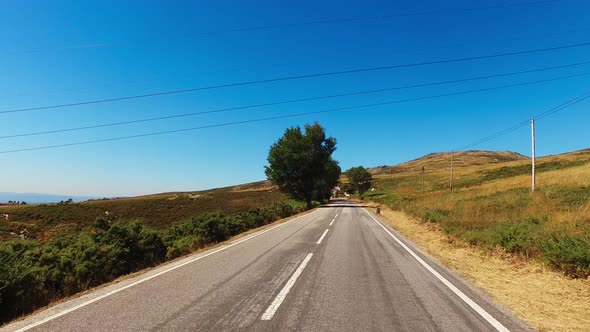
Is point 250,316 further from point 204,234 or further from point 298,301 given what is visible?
point 204,234

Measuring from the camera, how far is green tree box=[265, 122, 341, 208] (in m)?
46.6

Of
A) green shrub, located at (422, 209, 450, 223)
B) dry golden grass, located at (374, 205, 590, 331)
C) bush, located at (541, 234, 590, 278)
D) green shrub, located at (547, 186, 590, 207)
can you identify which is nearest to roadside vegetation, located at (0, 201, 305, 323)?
dry golden grass, located at (374, 205, 590, 331)

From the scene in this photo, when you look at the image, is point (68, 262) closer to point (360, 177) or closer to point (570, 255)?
point (570, 255)

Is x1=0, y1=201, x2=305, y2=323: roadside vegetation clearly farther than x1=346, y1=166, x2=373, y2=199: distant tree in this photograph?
No

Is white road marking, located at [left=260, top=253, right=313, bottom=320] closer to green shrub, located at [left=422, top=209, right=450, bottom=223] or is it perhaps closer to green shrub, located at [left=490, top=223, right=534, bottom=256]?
green shrub, located at [left=490, top=223, right=534, bottom=256]

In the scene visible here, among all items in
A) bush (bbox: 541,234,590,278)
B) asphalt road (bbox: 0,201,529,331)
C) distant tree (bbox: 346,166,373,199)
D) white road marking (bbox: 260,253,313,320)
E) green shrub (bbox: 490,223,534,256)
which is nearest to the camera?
asphalt road (bbox: 0,201,529,331)

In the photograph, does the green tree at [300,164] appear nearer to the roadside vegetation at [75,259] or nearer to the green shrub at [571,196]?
the green shrub at [571,196]

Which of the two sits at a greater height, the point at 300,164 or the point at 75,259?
the point at 300,164

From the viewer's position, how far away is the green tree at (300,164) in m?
46.6

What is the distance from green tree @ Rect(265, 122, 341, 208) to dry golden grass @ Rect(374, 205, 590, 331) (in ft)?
119

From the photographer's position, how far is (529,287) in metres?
6.72

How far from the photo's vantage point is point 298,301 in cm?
533

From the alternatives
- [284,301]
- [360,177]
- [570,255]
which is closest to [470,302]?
[284,301]

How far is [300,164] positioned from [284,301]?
41.4 m
